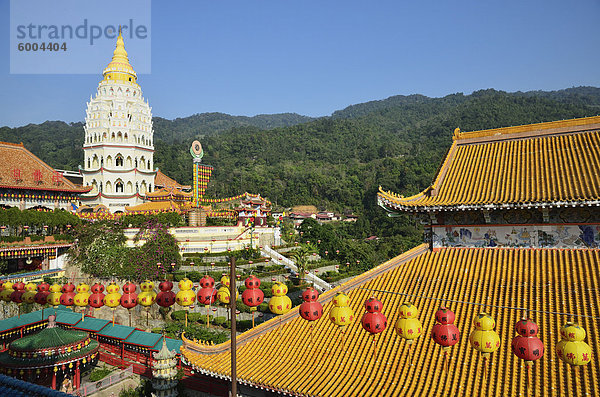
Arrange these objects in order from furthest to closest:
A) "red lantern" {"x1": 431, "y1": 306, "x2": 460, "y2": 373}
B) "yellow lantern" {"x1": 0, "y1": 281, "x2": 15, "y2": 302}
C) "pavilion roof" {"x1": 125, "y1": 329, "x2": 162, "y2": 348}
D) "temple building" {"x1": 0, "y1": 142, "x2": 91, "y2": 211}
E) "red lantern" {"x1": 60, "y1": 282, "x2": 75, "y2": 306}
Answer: "temple building" {"x1": 0, "y1": 142, "x2": 91, "y2": 211} < "pavilion roof" {"x1": 125, "y1": 329, "x2": 162, "y2": 348} < "yellow lantern" {"x1": 0, "y1": 281, "x2": 15, "y2": 302} < "red lantern" {"x1": 60, "y1": 282, "x2": 75, "y2": 306} < "red lantern" {"x1": 431, "y1": 306, "x2": 460, "y2": 373}

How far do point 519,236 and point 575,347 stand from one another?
448 cm

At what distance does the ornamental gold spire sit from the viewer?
150 ft

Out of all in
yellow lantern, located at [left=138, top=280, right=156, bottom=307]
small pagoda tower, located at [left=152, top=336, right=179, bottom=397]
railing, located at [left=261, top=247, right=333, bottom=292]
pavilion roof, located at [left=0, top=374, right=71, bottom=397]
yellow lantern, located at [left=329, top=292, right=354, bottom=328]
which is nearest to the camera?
pavilion roof, located at [left=0, top=374, right=71, bottom=397]

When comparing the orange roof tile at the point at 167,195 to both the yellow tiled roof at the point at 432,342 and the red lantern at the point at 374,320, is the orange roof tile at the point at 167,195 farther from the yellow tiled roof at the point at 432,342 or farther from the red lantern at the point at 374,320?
the red lantern at the point at 374,320

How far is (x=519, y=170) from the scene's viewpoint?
12.0 m

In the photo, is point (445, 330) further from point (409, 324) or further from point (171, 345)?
point (171, 345)

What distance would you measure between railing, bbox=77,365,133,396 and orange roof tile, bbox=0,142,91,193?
2264cm

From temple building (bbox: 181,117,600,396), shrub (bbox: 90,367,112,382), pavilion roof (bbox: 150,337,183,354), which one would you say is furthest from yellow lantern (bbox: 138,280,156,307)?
shrub (bbox: 90,367,112,382)

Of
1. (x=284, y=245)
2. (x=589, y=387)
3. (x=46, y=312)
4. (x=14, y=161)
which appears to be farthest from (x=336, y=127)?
(x=589, y=387)

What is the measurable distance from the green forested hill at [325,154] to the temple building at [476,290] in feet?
237

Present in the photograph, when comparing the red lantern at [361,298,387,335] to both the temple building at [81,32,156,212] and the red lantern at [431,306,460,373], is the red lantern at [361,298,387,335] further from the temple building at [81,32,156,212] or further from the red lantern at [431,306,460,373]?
the temple building at [81,32,156,212]

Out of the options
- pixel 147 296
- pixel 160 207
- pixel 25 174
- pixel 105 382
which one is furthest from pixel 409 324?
pixel 25 174

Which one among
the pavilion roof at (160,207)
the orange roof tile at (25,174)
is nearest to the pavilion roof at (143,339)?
the pavilion roof at (160,207)

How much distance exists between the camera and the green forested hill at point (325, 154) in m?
107
